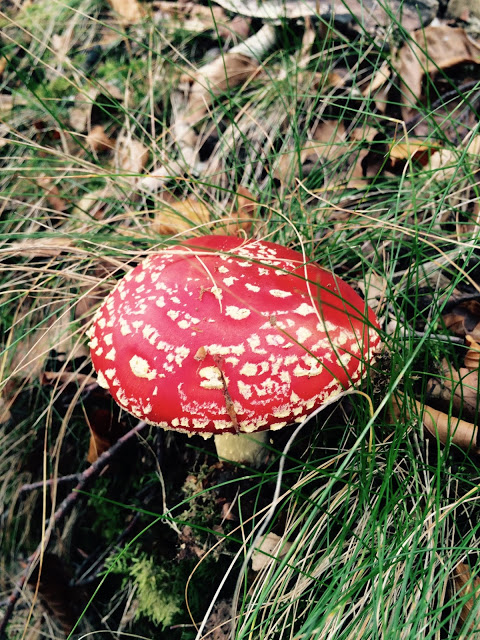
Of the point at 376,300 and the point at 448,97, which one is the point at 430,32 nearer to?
the point at 448,97

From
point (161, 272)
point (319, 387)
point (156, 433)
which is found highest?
point (161, 272)

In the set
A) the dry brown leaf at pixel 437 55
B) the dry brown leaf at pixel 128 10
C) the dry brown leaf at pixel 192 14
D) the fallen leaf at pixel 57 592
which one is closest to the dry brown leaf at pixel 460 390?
the dry brown leaf at pixel 437 55

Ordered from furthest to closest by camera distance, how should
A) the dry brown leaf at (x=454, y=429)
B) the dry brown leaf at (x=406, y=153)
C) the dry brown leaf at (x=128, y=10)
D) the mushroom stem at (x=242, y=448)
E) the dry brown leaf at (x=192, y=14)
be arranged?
the dry brown leaf at (x=128, y=10)
the dry brown leaf at (x=192, y=14)
the dry brown leaf at (x=406, y=153)
the mushroom stem at (x=242, y=448)
the dry brown leaf at (x=454, y=429)

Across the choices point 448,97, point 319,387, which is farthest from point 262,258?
point 448,97

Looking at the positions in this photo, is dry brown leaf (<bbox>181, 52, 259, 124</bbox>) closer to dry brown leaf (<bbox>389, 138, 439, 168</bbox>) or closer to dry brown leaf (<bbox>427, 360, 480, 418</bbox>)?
dry brown leaf (<bbox>389, 138, 439, 168</bbox>)

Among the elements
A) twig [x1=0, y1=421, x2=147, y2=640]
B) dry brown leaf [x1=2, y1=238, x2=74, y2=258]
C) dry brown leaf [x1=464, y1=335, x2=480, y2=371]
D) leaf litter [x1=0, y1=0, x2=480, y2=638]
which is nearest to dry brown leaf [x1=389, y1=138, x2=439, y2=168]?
leaf litter [x1=0, y1=0, x2=480, y2=638]

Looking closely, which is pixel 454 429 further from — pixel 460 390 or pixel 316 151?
pixel 316 151

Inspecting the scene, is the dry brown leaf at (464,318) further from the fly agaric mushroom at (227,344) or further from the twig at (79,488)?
the twig at (79,488)
